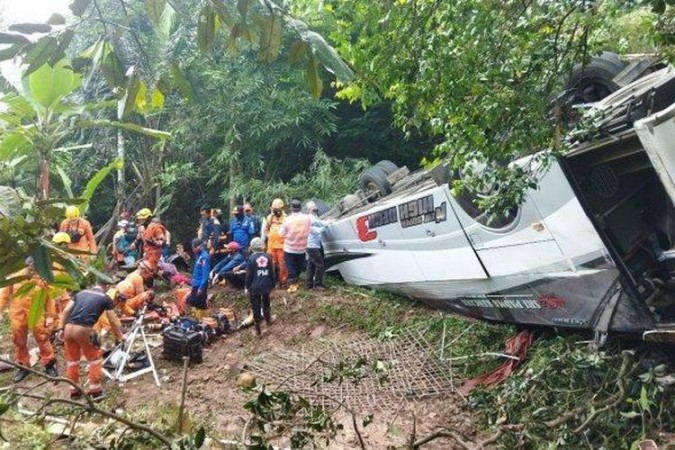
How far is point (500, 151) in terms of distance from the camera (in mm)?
3115

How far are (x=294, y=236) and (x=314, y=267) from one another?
58 centimetres

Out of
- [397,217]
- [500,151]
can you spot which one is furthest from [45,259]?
[397,217]

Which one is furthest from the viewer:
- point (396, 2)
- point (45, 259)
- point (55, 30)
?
point (396, 2)

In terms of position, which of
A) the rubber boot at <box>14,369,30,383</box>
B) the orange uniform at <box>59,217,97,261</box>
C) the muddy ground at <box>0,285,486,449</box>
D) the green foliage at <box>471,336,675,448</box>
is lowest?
the green foliage at <box>471,336,675,448</box>

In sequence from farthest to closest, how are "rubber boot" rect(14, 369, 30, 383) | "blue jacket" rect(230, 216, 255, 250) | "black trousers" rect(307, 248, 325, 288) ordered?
1. "blue jacket" rect(230, 216, 255, 250)
2. "black trousers" rect(307, 248, 325, 288)
3. "rubber boot" rect(14, 369, 30, 383)

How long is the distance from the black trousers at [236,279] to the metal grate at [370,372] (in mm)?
2683

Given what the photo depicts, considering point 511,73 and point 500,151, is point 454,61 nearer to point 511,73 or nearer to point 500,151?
point 511,73

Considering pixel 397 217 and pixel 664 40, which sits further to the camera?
pixel 397 217

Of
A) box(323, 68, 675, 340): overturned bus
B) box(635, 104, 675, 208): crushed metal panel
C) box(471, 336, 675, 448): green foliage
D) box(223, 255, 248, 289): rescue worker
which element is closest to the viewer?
box(635, 104, 675, 208): crushed metal panel

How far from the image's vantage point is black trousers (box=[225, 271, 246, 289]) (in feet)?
31.6

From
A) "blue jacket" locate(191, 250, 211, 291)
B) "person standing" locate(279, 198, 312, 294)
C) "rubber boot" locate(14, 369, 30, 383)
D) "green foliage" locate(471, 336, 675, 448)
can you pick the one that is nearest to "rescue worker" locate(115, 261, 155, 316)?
"blue jacket" locate(191, 250, 211, 291)

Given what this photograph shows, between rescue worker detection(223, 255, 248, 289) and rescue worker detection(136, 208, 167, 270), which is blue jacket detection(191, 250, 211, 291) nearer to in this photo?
rescue worker detection(223, 255, 248, 289)

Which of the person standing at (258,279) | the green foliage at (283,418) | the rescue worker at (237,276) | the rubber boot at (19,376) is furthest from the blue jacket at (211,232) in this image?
the green foliage at (283,418)

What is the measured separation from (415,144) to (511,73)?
11.0m
